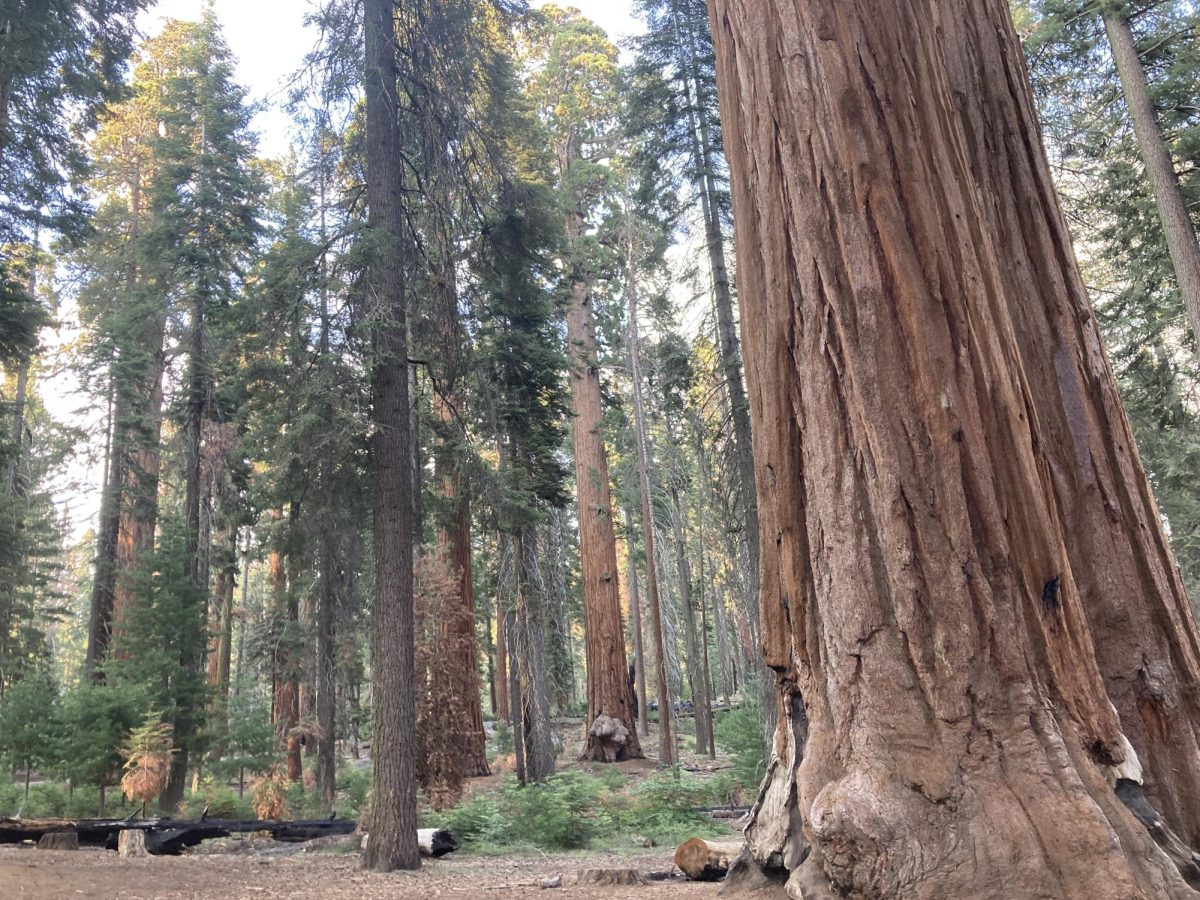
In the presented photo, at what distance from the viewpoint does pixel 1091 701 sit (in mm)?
2891

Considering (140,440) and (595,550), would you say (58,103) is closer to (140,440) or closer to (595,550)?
(140,440)

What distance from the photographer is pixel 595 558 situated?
17906mm

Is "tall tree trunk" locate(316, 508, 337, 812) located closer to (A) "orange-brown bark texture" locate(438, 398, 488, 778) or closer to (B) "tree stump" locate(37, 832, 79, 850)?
(A) "orange-brown bark texture" locate(438, 398, 488, 778)

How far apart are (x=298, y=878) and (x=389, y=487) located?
13.4ft

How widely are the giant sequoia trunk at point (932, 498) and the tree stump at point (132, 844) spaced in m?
8.82

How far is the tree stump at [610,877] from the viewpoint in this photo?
6.63 meters

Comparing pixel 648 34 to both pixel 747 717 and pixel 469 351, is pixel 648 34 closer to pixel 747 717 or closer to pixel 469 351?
pixel 469 351

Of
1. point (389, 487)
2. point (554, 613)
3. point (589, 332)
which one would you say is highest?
point (589, 332)

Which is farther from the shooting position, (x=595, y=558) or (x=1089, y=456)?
(x=595, y=558)

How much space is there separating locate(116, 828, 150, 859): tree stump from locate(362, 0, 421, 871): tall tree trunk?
2860 mm

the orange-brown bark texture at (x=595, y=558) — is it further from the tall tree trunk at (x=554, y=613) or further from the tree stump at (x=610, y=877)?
the tree stump at (x=610, y=877)

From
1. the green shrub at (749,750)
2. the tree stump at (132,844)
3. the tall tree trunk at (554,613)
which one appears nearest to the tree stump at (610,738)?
the tall tree trunk at (554,613)

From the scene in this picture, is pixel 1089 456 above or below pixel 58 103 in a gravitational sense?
below

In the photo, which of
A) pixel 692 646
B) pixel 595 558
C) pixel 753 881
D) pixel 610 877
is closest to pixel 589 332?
pixel 595 558
